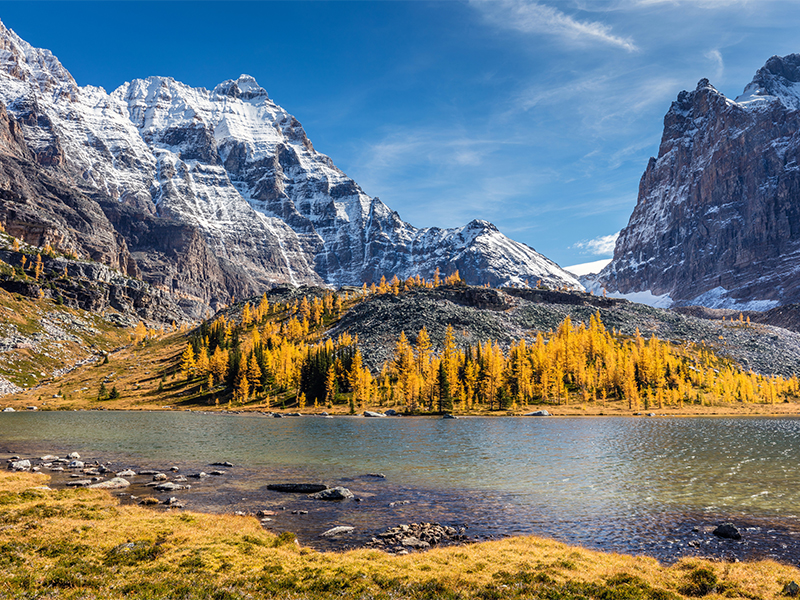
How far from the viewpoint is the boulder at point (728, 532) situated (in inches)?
1101

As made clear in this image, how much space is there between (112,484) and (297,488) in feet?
52.3

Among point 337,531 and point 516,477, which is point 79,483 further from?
point 516,477

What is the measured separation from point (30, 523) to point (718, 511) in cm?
4467

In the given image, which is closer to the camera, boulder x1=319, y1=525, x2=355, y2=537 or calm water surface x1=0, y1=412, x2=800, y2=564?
boulder x1=319, y1=525, x2=355, y2=537

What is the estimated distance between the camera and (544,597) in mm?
18531

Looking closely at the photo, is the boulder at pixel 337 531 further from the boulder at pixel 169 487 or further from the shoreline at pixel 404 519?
the boulder at pixel 169 487

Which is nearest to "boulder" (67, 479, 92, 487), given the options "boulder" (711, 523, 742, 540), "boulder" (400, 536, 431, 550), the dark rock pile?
the dark rock pile

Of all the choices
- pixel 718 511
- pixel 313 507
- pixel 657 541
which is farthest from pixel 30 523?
pixel 718 511

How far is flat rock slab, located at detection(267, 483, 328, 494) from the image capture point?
3950cm

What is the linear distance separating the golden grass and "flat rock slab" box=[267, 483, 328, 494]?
41.5ft

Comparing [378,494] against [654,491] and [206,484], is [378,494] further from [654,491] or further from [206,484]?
[654,491]

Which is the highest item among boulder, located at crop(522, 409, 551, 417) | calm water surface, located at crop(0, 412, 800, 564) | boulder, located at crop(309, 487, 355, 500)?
boulder, located at crop(309, 487, 355, 500)

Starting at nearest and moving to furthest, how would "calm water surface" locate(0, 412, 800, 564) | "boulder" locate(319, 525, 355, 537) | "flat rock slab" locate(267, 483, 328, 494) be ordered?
"boulder" locate(319, 525, 355, 537) < "calm water surface" locate(0, 412, 800, 564) < "flat rock slab" locate(267, 483, 328, 494)

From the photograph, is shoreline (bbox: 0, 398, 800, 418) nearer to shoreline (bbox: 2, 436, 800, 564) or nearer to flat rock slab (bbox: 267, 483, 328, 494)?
flat rock slab (bbox: 267, 483, 328, 494)
